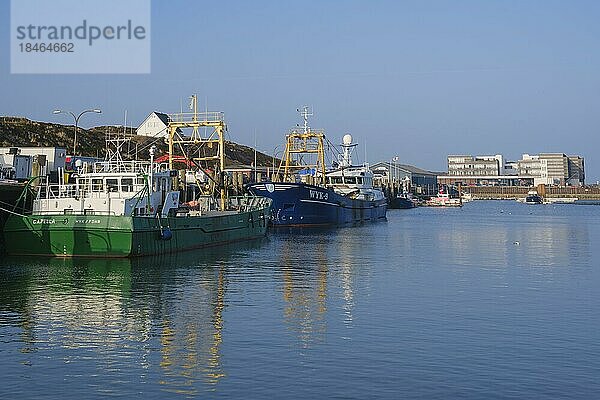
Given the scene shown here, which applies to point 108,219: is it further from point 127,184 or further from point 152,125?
point 152,125

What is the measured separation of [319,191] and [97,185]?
111 ft

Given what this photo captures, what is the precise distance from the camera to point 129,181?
3678cm

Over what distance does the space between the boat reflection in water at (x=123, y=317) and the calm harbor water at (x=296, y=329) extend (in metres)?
0.06

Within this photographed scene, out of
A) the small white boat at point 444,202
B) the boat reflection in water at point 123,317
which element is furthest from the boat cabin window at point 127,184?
the small white boat at point 444,202

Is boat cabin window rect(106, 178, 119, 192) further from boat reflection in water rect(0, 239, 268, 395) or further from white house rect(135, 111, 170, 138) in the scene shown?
white house rect(135, 111, 170, 138)

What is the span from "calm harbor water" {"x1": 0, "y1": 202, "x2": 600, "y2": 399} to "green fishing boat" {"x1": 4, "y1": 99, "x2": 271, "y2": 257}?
2.85ft

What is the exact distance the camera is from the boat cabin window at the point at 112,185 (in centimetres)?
3659

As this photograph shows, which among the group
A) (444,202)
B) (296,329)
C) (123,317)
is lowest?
(296,329)

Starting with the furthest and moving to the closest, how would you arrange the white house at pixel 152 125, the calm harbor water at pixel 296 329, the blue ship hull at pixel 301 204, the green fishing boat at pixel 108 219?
the white house at pixel 152 125
the blue ship hull at pixel 301 204
the green fishing boat at pixel 108 219
the calm harbor water at pixel 296 329

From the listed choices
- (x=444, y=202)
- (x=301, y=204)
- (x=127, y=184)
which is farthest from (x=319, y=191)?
(x=444, y=202)

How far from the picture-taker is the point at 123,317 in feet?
71.4

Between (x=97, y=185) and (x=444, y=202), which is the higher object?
(x=444, y=202)

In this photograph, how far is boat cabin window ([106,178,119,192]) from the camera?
36594mm

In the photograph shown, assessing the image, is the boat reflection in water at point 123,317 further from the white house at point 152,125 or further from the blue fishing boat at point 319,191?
the white house at point 152,125
